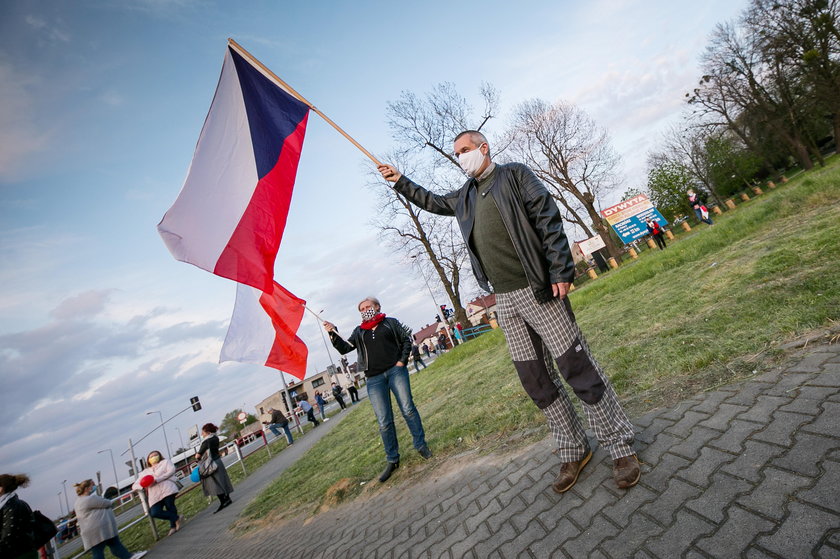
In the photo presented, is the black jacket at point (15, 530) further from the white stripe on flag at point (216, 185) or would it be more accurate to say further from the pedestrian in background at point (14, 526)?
the white stripe on flag at point (216, 185)

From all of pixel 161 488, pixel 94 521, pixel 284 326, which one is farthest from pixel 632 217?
pixel 94 521

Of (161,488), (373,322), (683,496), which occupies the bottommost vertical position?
(683,496)

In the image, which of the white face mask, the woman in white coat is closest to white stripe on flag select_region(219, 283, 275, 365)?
the white face mask

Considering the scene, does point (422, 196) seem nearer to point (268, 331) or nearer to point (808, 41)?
point (268, 331)

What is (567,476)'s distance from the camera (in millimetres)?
2551

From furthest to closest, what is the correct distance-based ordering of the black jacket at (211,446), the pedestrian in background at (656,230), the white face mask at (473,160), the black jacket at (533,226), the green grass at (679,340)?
the pedestrian in background at (656,230), the black jacket at (211,446), the green grass at (679,340), the white face mask at (473,160), the black jacket at (533,226)

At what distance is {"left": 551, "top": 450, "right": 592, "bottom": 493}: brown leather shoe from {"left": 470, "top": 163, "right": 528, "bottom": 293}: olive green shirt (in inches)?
50.6

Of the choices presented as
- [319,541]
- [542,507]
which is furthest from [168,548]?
[542,507]

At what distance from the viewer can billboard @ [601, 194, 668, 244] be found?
913 inches

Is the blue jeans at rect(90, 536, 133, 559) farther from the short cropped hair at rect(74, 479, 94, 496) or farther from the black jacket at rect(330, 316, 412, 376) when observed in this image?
the black jacket at rect(330, 316, 412, 376)

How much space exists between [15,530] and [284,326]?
4.07 m

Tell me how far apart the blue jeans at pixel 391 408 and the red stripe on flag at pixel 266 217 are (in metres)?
1.97

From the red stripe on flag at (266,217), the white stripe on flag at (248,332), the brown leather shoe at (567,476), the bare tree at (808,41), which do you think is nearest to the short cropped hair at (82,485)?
the white stripe on flag at (248,332)

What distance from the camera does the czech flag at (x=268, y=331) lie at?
5.75 metres
